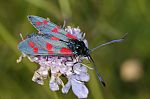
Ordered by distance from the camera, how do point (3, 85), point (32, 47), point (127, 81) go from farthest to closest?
point (127, 81) → point (3, 85) → point (32, 47)

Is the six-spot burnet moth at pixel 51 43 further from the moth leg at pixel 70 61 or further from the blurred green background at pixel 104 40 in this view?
the blurred green background at pixel 104 40

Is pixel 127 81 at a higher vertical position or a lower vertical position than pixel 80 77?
higher

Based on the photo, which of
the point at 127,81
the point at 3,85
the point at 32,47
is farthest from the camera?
the point at 127,81

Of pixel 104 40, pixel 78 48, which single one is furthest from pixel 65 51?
pixel 104 40

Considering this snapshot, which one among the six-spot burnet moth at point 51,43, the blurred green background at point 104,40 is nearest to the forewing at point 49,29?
the six-spot burnet moth at point 51,43

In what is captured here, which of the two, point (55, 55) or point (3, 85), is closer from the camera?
point (55, 55)

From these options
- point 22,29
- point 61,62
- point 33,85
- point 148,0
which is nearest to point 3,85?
point 33,85

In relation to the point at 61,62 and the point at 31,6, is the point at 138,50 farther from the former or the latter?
the point at 61,62
